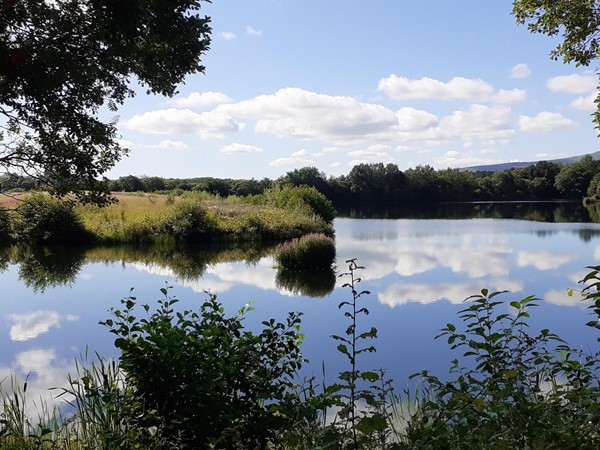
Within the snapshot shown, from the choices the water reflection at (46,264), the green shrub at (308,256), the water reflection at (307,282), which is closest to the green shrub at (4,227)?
the water reflection at (307,282)

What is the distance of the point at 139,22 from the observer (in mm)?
3602

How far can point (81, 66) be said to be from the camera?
12.6 ft

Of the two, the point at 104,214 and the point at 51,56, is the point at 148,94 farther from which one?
the point at 104,214

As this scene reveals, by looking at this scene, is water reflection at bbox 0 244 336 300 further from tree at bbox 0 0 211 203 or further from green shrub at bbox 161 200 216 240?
tree at bbox 0 0 211 203

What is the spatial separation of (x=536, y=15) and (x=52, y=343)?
9.00 m

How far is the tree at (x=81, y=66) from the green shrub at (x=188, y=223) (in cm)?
2043

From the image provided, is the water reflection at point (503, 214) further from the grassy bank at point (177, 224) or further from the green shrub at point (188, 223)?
the green shrub at point (188, 223)

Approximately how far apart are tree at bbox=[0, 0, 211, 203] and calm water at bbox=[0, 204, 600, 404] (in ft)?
10.8

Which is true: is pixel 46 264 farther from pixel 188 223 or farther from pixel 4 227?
pixel 4 227

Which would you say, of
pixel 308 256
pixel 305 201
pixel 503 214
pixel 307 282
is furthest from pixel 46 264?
pixel 503 214

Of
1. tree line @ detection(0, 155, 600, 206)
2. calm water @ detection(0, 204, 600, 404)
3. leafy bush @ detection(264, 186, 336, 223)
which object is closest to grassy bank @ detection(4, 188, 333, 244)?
leafy bush @ detection(264, 186, 336, 223)

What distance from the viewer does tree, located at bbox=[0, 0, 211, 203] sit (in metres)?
3.60

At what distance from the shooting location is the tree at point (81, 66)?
3.60 metres

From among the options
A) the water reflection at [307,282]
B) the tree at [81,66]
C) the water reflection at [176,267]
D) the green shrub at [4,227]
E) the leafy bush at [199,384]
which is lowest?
the water reflection at [307,282]
